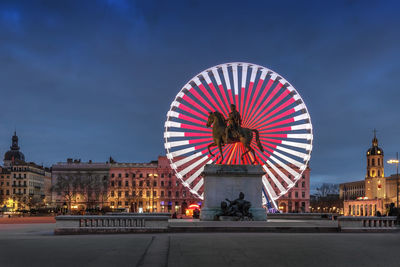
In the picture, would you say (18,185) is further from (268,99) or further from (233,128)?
(233,128)

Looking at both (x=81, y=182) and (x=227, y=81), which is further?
(x=81, y=182)

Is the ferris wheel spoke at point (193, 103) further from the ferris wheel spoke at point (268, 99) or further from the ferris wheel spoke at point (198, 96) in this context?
the ferris wheel spoke at point (268, 99)

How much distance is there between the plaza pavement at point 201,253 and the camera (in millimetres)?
13773

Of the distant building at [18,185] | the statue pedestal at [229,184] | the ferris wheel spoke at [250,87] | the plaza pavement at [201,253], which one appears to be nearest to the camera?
the plaza pavement at [201,253]

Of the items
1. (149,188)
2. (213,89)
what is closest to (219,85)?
(213,89)

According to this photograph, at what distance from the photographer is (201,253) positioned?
1581 centimetres

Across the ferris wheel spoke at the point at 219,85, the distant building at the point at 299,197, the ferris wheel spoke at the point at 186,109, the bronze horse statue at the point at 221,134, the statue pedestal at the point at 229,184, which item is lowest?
the distant building at the point at 299,197

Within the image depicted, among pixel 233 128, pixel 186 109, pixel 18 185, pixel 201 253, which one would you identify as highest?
pixel 186 109

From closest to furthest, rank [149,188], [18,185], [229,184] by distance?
[229,184] → [149,188] → [18,185]

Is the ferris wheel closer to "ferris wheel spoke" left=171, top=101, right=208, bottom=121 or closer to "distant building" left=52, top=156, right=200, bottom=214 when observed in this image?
"ferris wheel spoke" left=171, top=101, right=208, bottom=121

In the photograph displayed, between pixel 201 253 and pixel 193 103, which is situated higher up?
pixel 193 103

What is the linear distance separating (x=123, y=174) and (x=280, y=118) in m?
113

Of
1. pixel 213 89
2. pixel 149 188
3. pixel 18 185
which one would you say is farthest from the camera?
pixel 18 185

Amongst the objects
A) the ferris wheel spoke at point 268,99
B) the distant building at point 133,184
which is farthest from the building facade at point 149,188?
the ferris wheel spoke at point 268,99
